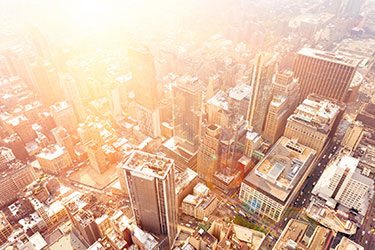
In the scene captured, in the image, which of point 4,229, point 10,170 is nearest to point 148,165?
point 4,229

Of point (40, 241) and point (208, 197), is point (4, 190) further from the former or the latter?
point (208, 197)

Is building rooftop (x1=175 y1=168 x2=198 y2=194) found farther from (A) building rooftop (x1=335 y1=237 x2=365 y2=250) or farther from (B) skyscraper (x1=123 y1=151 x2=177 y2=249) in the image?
(A) building rooftop (x1=335 y1=237 x2=365 y2=250)

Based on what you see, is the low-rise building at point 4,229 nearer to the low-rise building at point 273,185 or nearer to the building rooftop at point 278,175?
the low-rise building at point 273,185

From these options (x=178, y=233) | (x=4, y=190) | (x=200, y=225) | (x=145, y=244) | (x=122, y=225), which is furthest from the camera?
(x=4, y=190)

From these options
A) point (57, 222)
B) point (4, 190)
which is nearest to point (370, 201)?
point (57, 222)

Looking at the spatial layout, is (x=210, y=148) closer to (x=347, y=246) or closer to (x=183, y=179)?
(x=183, y=179)

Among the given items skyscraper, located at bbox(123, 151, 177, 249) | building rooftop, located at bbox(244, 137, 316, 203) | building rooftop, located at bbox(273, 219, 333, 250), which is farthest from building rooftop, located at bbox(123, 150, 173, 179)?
building rooftop, located at bbox(244, 137, 316, 203)

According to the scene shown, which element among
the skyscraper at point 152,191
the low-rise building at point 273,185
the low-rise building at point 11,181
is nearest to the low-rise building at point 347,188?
the low-rise building at point 273,185

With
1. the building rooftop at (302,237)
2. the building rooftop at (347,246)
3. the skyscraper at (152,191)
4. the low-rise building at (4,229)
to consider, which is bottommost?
the low-rise building at (4,229)
